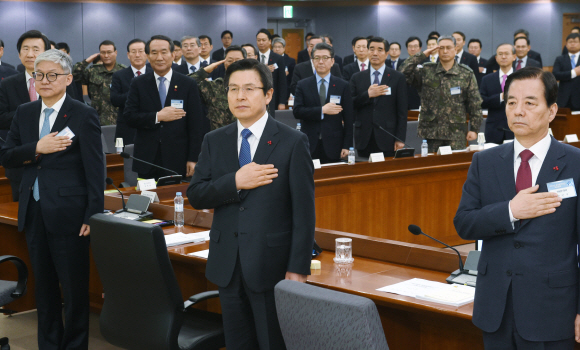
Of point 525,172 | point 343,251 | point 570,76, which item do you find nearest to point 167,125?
point 343,251

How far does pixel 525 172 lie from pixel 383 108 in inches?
175

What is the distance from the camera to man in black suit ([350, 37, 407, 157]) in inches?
244

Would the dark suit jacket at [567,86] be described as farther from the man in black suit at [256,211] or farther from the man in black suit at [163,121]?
the man in black suit at [256,211]

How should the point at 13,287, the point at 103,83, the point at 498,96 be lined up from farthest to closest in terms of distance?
the point at 103,83
the point at 498,96
the point at 13,287

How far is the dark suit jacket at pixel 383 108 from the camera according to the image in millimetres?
6195

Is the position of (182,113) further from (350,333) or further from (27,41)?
(350,333)

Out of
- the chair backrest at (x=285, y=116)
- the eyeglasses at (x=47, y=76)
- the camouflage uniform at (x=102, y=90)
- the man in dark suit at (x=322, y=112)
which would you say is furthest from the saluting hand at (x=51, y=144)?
the chair backrest at (x=285, y=116)

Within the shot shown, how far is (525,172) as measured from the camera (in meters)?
1.84

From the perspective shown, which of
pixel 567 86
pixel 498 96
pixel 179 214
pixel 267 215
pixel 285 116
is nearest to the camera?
pixel 267 215

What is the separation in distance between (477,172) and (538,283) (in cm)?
35

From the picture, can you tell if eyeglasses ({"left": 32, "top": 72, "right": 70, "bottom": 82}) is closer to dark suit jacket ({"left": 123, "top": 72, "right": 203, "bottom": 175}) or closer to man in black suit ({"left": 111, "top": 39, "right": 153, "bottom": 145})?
dark suit jacket ({"left": 123, "top": 72, "right": 203, "bottom": 175})

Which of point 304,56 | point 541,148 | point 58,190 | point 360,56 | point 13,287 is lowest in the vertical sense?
point 13,287

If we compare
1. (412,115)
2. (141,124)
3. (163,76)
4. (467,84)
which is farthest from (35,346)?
(412,115)

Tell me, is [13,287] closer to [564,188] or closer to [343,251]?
[343,251]
